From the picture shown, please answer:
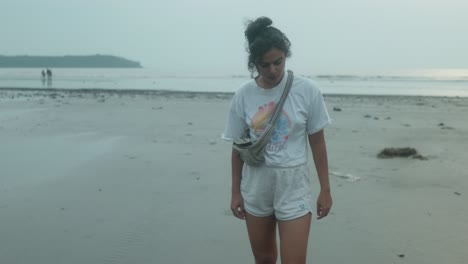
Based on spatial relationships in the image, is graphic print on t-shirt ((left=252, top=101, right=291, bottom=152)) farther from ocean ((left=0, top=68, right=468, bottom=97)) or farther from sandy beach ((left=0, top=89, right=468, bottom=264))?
ocean ((left=0, top=68, right=468, bottom=97))

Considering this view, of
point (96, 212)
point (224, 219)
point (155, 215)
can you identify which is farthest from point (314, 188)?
point (96, 212)

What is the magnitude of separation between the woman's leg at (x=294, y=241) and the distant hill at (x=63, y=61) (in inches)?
6414

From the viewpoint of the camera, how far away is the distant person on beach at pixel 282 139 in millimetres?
2793

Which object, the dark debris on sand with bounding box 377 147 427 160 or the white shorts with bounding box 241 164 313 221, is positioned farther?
the dark debris on sand with bounding box 377 147 427 160

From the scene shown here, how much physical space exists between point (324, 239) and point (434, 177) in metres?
2.92

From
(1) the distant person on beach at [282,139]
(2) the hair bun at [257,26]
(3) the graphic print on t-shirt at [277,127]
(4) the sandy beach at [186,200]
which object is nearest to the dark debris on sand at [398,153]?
(4) the sandy beach at [186,200]

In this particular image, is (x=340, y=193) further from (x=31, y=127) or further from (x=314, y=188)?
(x=31, y=127)

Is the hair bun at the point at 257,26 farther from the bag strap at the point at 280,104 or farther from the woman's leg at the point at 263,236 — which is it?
the woman's leg at the point at 263,236

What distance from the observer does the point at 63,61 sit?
169m

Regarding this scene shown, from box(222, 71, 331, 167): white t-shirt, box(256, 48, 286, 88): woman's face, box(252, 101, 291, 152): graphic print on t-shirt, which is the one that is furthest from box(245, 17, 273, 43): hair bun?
box(252, 101, 291, 152): graphic print on t-shirt

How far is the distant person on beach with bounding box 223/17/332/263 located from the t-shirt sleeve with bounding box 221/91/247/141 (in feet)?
0.08

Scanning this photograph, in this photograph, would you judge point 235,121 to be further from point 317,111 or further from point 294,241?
point 294,241

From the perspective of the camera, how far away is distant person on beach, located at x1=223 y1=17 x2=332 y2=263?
279 centimetres

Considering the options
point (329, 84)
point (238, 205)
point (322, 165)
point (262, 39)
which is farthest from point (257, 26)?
point (329, 84)
